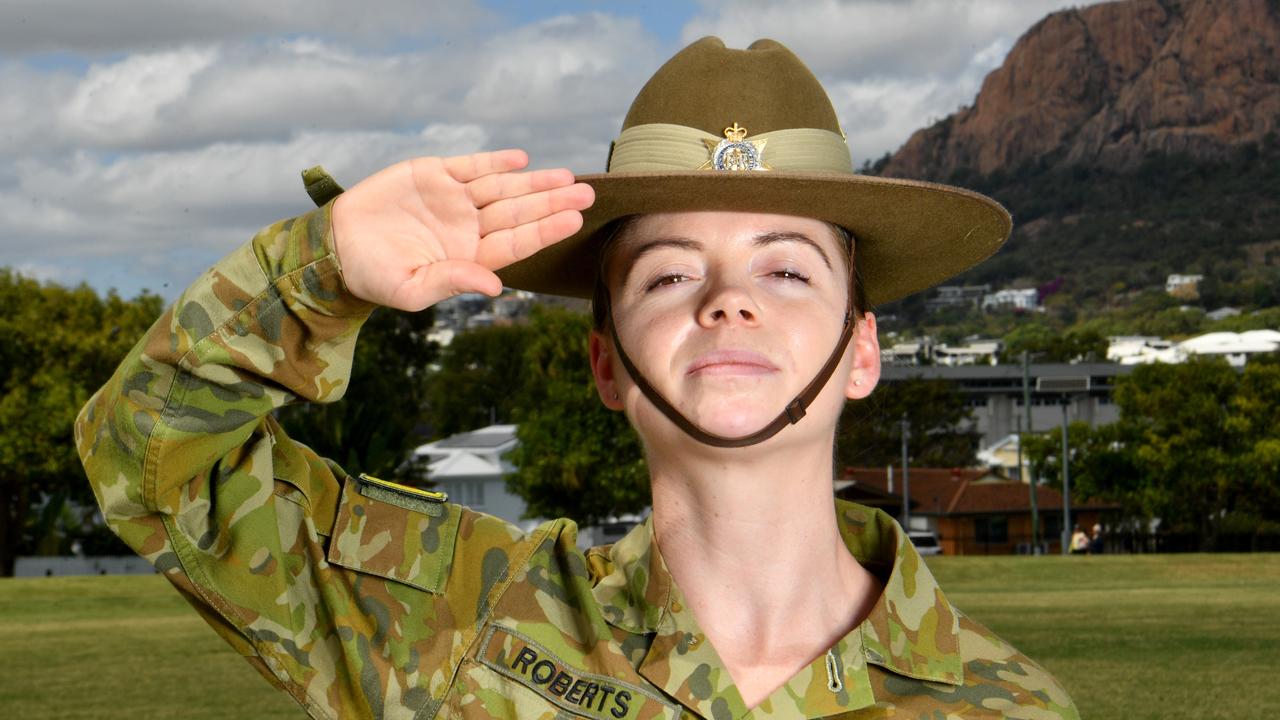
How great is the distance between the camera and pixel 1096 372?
121m

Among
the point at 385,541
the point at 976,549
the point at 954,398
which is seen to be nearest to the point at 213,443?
the point at 385,541

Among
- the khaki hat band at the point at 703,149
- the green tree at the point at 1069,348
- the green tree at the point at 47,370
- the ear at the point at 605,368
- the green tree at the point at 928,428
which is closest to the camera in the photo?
the khaki hat band at the point at 703,149

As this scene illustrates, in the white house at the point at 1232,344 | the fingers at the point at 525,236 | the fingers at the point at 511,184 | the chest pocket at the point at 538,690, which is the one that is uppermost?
the fingers at the point at 511,184

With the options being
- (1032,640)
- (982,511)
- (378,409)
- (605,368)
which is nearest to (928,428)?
(982,511)

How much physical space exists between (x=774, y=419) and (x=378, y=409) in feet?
147

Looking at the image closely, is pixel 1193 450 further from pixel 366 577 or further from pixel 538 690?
pixel 366 577

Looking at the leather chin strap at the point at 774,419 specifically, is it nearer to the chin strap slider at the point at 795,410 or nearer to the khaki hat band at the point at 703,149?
the chin strap slider at the point at 795,410

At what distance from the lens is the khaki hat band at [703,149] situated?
3.12 meters

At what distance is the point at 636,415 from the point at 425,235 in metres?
0.71

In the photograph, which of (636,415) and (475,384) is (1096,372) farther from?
(636,415)

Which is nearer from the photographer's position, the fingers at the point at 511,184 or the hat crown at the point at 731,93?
the fingers at the point at 511,184

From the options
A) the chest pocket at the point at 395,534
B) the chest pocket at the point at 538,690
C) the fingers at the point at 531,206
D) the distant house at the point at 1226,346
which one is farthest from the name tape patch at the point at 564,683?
the distant house at the point at 1226,346

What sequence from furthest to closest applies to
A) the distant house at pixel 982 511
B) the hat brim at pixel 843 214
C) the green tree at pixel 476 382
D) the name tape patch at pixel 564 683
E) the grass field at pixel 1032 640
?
the green tree at pixel 476 382 → the distant house at pixel 982 511 → the grass field at pixel 1032 640 → the hat brim at pixel 843 214 → the name tape patch at pixel 564 683

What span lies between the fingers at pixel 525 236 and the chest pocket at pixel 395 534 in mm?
660
